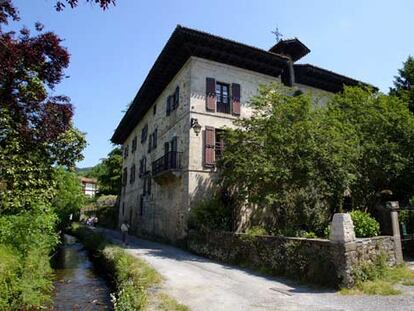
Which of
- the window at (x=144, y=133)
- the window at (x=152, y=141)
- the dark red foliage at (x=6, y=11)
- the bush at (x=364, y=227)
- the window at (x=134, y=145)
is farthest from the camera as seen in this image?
the window at (x=134, y=145)

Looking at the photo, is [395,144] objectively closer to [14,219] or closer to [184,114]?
[184,114]

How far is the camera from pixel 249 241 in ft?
39.0

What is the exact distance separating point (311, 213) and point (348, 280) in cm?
568

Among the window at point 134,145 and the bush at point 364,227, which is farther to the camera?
the window at point 134,145

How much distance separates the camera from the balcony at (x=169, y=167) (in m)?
18.0

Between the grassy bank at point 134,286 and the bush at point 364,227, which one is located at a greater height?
the bush at point 364,227

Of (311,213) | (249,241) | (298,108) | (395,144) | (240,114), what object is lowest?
(249,241)

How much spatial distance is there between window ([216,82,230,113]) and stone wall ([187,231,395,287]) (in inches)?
312

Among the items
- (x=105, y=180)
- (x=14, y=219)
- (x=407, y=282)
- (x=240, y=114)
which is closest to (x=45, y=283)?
(x=14, y=219)

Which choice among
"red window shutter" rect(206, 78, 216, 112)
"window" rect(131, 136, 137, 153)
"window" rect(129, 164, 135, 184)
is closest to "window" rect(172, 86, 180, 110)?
"red window shutter" rect(206, 78, 216, 112)

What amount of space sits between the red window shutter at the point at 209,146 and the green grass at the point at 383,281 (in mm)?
10010

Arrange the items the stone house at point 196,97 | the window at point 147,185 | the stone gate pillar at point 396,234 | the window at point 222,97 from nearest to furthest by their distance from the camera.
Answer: the stone gate pillar at point 396,234 < the stone house at point 196,97 < the window at point 222,97 < the window at point 147,185

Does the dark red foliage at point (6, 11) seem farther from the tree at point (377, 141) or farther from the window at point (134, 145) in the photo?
the window at point (134, 145)

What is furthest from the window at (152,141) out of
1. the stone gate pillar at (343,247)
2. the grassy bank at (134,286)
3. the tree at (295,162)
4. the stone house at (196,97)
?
the stone gate pillar at (343,247)
